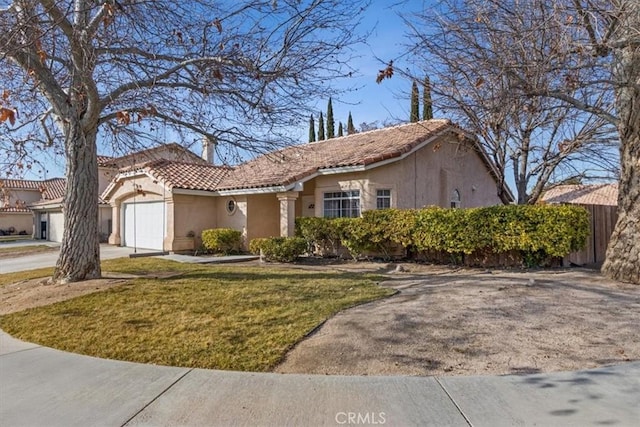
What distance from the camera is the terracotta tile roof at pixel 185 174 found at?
1805cm

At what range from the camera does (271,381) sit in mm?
4285

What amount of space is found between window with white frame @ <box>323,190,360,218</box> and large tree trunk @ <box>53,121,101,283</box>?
930 centimetres

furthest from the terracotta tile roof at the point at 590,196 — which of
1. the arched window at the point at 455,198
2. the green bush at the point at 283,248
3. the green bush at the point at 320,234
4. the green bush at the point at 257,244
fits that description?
the green bush at the point at 257,244

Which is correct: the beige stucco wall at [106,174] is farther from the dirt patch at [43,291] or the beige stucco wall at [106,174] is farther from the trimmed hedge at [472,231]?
the trimmed hedge at [472,231]

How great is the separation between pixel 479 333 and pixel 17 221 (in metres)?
45.3

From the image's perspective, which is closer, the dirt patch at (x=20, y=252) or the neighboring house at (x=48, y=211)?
the dirt patch at (x=20, y=252)

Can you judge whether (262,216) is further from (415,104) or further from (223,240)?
(415,104)

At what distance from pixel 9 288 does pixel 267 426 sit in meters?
9.51

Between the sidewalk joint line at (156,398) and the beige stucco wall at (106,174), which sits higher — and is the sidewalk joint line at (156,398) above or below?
below

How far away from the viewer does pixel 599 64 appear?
7.71m

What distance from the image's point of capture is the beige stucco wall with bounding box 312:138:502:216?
51.5 ft

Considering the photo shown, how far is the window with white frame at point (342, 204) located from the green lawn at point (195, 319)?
6389 millimetres

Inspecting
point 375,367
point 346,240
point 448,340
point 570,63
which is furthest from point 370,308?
point 346,240

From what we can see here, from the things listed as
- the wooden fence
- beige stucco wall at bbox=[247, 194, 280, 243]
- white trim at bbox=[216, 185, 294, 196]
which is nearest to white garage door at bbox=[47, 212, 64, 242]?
white trim at bbox=[216, 185, 294, 196]
